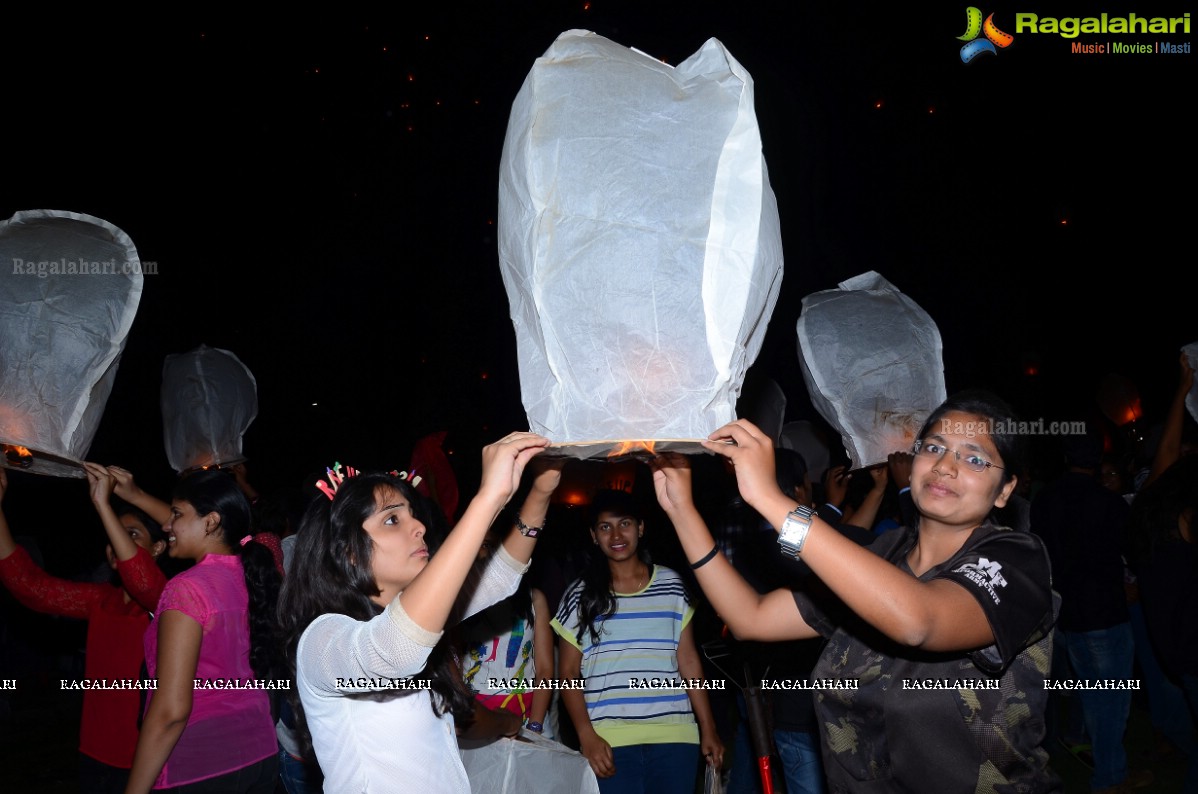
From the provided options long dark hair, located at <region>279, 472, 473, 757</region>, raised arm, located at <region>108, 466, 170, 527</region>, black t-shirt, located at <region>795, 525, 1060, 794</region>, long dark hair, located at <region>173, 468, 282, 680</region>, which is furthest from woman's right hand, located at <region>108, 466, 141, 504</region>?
black t-shirt, located at <region>795, 525, 1060, 794</region>

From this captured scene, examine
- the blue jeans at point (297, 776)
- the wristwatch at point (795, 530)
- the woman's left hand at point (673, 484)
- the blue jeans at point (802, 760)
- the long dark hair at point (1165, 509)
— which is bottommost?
the blue jeans at point (802, 760)

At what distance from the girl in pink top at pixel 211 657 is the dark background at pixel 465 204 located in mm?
3854

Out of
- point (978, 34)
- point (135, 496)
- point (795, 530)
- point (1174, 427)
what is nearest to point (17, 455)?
point (135, 496)

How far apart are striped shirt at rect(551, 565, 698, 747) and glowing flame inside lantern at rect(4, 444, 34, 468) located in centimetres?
213

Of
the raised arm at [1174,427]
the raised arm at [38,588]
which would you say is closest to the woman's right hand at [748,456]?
the raised arm at [38,588]

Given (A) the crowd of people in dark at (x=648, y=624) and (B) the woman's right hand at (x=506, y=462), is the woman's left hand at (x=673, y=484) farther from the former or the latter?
(B) the woman's right hand at (x=506, y=462)

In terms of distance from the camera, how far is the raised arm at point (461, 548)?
62.4 inches

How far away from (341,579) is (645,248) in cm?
108

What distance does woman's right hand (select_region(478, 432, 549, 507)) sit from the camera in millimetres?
1693

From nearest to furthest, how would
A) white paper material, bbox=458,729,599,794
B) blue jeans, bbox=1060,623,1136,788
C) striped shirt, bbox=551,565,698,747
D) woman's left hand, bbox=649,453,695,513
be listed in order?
woman's left hand, bbox=649,453,695,513
white paper material, bbox=458,729,599,794
striped shirt, bbox=551,565,698,747
blue jeans, bbox=1060,623,1136,788

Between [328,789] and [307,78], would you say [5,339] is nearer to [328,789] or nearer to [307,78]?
[328,789]

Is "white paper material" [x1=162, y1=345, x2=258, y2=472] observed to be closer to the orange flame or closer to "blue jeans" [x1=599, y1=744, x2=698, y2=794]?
"blue jeans" [x1=599, y1=744, x2=698, y2=794]

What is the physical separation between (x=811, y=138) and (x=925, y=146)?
47.0 inches

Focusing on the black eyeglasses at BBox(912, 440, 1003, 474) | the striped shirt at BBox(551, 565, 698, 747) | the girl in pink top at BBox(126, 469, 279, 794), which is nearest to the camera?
the black eyeglasses at BBox(912, 440, 1003, 474)
